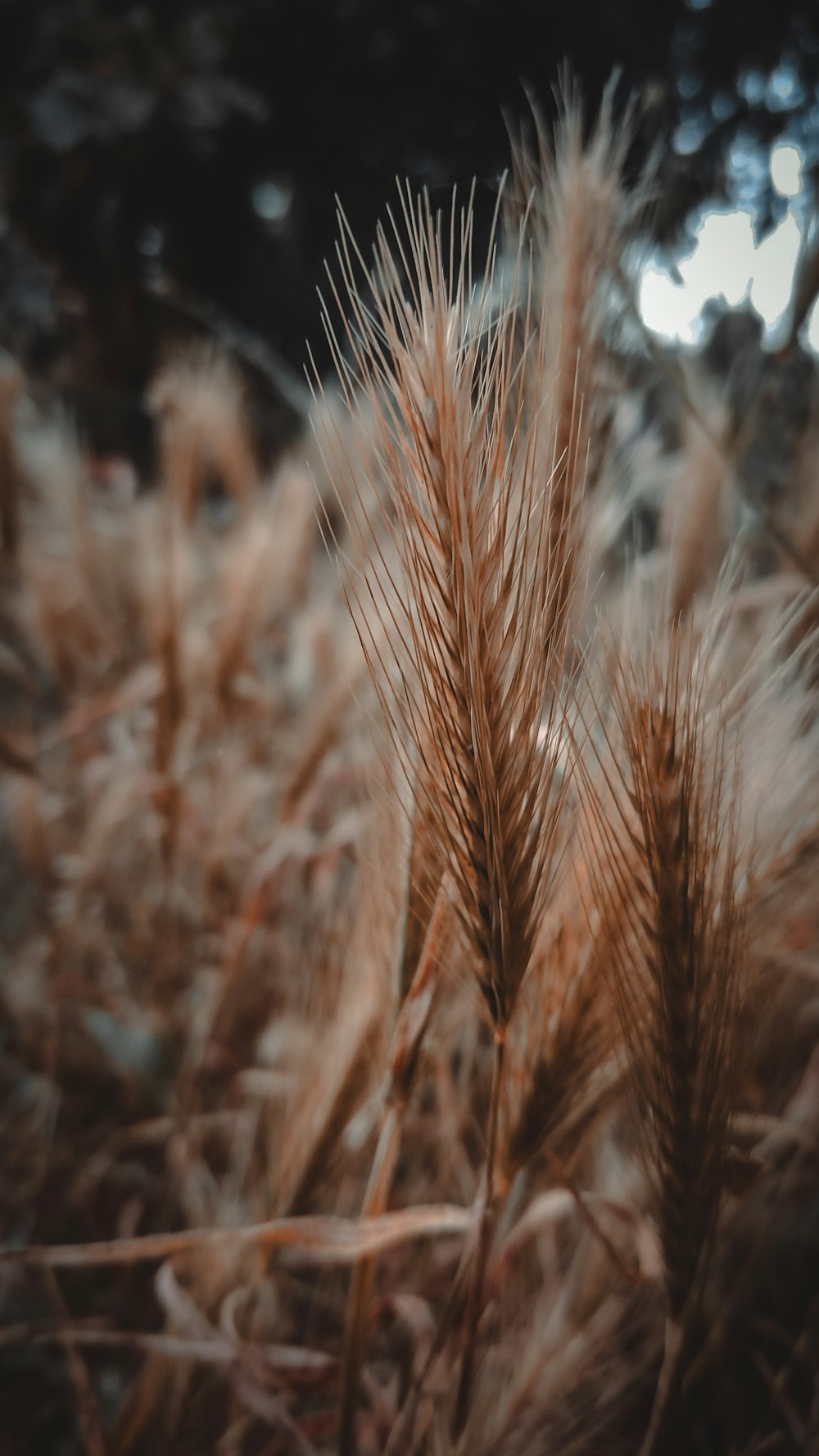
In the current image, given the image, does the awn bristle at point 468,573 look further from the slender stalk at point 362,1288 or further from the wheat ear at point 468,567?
the slender stalk at point 362,1288

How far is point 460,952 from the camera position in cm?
28

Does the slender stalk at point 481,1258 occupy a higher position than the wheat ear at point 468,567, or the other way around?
the wheat ear at point 468,567

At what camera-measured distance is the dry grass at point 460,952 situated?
229mm

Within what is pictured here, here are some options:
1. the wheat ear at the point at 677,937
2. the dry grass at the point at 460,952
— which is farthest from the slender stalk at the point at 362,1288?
the wheat ear at the point at 677,937

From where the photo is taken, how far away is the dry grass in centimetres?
23

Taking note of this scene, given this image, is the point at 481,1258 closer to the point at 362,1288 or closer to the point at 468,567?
the point at 362,1288

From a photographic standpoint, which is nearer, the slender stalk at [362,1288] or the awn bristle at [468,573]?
the awn bristle at [468,573]

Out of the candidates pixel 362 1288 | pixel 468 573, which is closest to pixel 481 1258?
pixel 362 1288

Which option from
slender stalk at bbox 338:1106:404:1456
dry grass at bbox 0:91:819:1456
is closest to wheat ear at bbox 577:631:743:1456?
dry grass at bbox 0:91:819:1456

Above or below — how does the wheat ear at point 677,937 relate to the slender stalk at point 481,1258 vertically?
above

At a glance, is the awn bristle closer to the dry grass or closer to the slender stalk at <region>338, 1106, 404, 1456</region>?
the dry grass

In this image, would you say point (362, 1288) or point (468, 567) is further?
point (362, 1288)

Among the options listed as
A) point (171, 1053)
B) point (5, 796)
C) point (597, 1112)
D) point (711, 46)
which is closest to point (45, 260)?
point (711, 46)

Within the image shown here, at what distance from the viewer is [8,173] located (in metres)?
1.91
